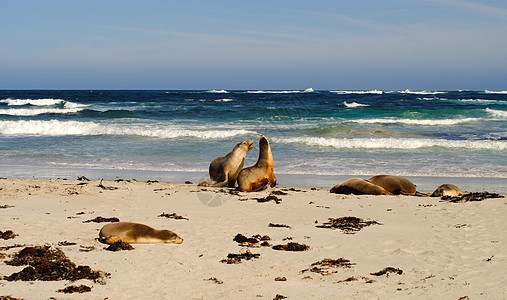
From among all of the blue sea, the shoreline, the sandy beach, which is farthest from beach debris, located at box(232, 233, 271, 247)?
the blue sea

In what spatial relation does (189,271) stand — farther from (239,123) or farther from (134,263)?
(239,123)

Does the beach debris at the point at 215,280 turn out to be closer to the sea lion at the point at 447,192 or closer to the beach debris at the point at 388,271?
the beach debris at the point at 388,271

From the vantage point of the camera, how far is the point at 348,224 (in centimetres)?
745

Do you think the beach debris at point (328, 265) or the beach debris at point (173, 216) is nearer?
the beach debris at point (328, 265)

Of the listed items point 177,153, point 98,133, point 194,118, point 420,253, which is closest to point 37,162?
point 177,153

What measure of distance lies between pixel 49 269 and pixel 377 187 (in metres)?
7.09

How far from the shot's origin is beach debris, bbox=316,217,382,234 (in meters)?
7.16

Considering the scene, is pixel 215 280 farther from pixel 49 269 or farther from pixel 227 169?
pixel 227 169

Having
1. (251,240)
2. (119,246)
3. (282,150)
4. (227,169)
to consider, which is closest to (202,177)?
(227,169)

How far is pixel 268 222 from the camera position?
7.69 metres

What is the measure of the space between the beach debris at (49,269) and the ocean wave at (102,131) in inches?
678

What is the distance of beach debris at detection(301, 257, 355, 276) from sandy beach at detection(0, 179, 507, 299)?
13mm

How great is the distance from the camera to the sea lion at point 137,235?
6.21 meters

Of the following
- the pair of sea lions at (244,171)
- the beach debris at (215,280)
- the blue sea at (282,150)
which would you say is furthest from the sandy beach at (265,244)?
the blue sea at (282,150)
